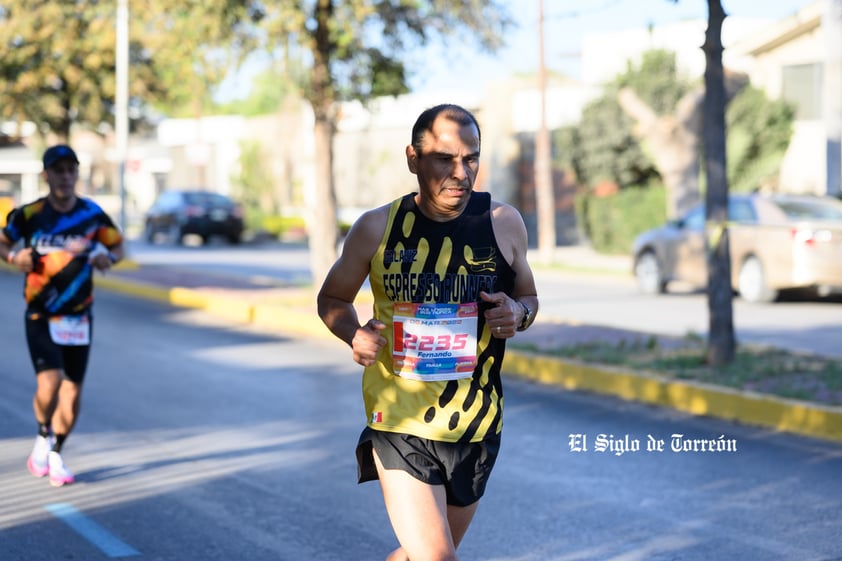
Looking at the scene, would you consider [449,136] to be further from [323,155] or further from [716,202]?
[323,155]

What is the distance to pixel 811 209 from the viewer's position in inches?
677

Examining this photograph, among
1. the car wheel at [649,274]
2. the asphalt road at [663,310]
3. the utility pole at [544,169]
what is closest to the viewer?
the asphalt road at [663,310]

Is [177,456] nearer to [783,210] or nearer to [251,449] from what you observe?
[251,449]

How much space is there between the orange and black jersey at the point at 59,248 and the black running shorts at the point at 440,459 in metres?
3.68

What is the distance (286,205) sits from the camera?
1984 inches

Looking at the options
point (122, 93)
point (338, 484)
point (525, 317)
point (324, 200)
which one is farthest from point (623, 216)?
point (525, 317)

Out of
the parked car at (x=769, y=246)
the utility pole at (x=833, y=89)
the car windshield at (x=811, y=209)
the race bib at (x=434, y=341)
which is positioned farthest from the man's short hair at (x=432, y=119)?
the utility pole at (x=833, y=89)

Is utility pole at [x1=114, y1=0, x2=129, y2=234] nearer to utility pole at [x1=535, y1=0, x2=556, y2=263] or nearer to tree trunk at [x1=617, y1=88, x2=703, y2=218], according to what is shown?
utility pole at [x1=535, y1=0, x2=556, y2=263]

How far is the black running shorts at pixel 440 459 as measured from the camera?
12.3 feet

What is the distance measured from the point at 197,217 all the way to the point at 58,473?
101ft

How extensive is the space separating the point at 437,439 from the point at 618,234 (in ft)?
91.5

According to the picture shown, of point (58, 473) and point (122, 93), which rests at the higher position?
point (122, 93)

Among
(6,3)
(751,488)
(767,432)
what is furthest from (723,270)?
(6,3)

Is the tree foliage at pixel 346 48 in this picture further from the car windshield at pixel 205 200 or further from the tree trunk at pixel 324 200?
the car windshield at pixel 205 200
